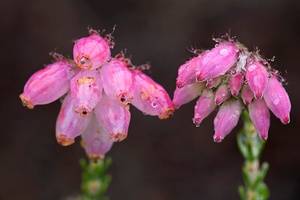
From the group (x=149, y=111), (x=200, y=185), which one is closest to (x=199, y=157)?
(x=200, y=185)

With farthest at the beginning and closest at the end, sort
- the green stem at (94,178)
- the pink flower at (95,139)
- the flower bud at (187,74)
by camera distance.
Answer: the green stem at (94,178)
the pink flower at (95,139)
the flower bud at (187,74)

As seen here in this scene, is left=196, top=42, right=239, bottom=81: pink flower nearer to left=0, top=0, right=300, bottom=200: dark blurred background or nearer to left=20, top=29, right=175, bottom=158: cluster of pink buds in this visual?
left=20, top=29, right=175, bottom=158: cluster of pink buds

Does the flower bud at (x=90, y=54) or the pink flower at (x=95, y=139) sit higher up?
the flower bud at (x=90, y=54)

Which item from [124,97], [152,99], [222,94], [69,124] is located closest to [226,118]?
[222,94]

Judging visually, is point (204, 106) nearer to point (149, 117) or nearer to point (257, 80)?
point (257, 80)

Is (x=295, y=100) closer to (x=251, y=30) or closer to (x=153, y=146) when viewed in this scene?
(x=251, y=30)

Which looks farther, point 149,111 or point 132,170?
point 132,170

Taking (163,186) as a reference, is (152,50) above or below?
above

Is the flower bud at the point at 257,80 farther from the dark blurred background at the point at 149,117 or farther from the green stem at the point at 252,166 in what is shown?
the dark blurred background at the point at 149,117

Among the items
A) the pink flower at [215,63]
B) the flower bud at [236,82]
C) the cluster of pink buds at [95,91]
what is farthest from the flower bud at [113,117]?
the flower bud at [236,82]
